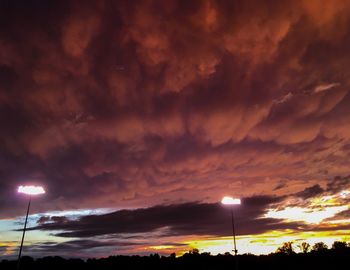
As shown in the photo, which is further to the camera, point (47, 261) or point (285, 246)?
point (285, 246)

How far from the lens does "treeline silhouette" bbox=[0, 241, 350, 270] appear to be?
9156 cm

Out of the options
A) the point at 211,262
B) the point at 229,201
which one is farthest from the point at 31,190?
the point at 211,262

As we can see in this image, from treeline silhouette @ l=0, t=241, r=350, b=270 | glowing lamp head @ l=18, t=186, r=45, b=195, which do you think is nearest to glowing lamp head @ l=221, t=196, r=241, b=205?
glowing lamp head @ l=18, t=186, r=45, b=195

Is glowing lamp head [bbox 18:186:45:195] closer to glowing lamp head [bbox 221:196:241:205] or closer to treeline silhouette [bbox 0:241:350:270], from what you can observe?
glowing lamp head [bbox 221:196:241:205]

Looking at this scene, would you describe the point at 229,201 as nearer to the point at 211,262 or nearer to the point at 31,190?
the point at 31,190

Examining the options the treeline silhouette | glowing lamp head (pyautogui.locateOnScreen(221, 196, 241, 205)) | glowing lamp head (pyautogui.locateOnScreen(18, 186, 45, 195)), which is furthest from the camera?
the treeline silhouette

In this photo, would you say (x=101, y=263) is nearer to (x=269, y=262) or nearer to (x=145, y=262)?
(x=145, y=262)

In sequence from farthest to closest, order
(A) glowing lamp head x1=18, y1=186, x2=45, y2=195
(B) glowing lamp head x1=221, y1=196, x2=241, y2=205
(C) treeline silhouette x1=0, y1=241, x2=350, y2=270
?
(C) treeline silhouette x1=0, y1=241, x2=350, y2=270 → (B) glowing lamp head x1=221, y1=196, x2=241, y2=205 → (A) glowing lamp head x1=18, y1=186, x2=45, y2=195

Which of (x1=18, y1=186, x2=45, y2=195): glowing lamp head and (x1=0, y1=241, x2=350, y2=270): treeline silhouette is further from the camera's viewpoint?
(x1=0, y1=241, x2=350, y2=270): treeline silhouette

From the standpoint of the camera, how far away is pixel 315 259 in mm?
94188

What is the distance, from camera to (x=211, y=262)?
113 meters

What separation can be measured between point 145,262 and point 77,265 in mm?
22849

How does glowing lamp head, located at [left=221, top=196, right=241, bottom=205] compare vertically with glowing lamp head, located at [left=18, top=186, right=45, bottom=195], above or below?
above

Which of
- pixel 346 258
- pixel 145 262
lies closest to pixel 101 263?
pixel 145 262
